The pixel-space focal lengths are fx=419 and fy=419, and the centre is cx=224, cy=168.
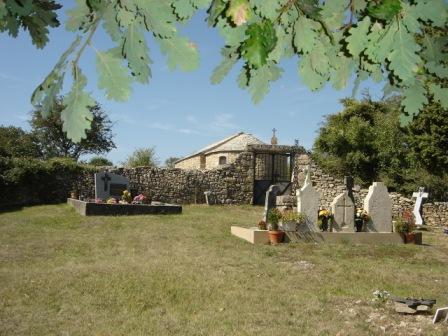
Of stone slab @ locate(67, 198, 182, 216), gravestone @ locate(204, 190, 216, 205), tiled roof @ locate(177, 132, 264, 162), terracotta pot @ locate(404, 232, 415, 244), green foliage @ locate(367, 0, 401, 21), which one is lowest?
terracotta pot @ locate(404, 232, 415, 244)

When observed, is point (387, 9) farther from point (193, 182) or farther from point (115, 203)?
point (193, 182)

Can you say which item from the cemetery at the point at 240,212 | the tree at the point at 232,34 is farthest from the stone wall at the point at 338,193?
the tree at the point at 232,34

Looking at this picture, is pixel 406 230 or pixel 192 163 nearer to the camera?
pixel 406 230

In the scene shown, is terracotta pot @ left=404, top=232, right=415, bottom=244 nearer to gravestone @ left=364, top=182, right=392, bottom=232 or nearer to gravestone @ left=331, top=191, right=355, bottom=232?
gravestone @ left=364, top=182, right=392, bottom=232

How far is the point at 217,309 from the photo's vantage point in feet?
21.3

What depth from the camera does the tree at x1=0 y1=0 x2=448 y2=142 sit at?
58.5 inches

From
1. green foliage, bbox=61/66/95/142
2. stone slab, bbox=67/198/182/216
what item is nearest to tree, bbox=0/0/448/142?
green foliage, bbox=61/66/95/142

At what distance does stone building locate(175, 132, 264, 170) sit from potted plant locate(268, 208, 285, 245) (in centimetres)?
1673

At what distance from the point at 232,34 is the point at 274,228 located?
38.3 feet

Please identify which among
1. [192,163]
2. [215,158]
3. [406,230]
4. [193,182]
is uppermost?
[215,158]

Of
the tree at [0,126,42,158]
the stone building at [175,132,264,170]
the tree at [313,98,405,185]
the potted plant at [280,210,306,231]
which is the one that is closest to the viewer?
the potted plant at [280,210,306,231]

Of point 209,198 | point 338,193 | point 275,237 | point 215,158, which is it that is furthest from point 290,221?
point 215,158

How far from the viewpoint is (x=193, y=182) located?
1000 inches

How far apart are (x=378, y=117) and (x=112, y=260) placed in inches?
1059
